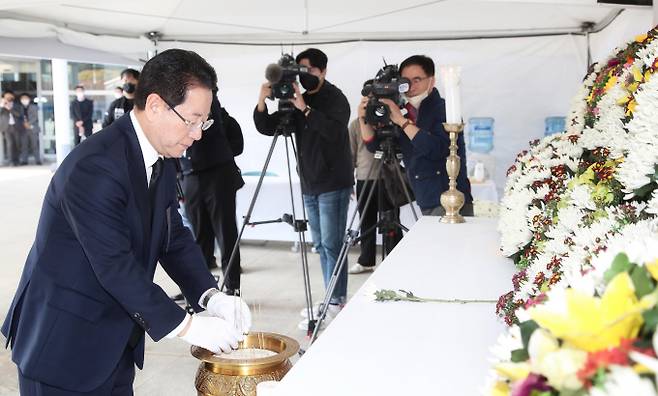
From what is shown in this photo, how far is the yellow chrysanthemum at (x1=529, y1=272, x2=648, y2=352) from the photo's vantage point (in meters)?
0.52

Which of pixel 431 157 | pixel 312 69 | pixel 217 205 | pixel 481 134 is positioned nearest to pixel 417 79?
pixel 431 157

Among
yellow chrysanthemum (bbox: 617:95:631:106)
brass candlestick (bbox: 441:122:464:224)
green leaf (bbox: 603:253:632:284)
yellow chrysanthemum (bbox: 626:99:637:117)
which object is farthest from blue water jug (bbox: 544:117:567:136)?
green leaf (bbox: 603:253:632:284)

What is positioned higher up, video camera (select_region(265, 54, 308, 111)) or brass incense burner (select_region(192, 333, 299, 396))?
video camera (select_region(265, 54, 308, 111))

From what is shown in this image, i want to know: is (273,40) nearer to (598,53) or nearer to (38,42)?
(38,42)

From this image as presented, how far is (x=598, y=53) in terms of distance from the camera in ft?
16.0

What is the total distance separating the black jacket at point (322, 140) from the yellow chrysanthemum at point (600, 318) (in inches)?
126

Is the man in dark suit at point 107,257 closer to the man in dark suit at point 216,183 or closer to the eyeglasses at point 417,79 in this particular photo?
the eyeglasses at point 417,79

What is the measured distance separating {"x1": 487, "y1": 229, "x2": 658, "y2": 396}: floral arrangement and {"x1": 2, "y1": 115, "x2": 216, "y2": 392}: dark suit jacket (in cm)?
106

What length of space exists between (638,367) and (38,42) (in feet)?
17.7

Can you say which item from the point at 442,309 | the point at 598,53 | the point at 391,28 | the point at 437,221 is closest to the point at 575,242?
the point at 442,309

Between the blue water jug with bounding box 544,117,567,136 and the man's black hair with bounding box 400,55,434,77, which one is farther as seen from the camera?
the blue water jug with bounding box 544,117,567,136

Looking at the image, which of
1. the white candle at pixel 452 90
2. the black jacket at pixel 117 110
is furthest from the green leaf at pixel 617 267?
the black jacket at pixel 117 110

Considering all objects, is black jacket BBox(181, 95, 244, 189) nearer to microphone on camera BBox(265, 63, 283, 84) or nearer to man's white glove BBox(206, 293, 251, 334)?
microphone on camera BBox(265, 63, 283, 84)

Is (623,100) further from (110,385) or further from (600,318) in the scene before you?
(110,385)
